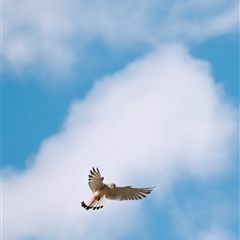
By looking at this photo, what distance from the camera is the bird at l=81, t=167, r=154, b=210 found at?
28.0 m

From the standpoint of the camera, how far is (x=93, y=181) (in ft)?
92.0

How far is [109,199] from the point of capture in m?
29.1

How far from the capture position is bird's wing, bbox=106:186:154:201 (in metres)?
28.9

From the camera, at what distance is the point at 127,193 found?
29156mm

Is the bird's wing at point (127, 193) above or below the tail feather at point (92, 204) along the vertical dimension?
above

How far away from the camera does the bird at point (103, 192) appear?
28.0 m

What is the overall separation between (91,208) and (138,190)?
5.81 ft

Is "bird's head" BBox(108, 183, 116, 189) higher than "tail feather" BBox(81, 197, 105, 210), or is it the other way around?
"bird's head" BBox(108, 183, 116, 189)

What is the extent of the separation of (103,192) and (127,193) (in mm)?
956

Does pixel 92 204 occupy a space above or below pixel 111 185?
A: below

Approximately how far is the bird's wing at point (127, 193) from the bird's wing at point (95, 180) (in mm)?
680

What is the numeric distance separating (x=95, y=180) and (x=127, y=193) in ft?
5.49

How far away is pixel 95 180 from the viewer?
91.9ft

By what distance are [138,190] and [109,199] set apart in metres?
1.06
